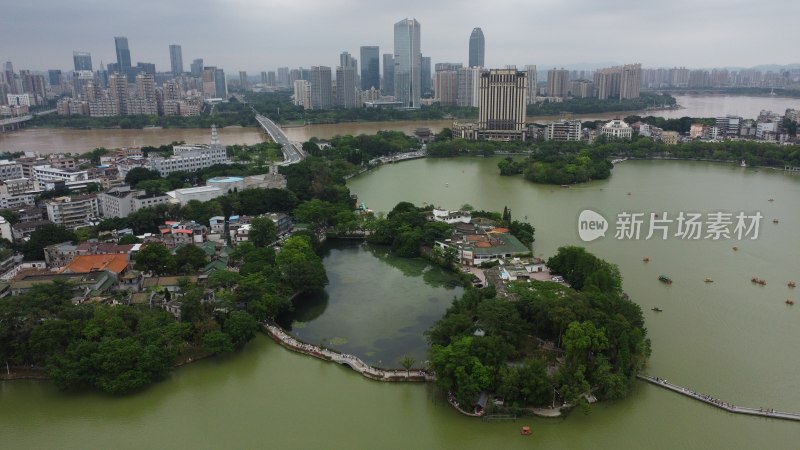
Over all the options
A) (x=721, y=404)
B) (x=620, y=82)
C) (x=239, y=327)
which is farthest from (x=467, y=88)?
(x=721, y=404)

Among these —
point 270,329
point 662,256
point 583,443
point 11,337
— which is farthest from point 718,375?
point 11,337

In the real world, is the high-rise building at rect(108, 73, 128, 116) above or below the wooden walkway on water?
above

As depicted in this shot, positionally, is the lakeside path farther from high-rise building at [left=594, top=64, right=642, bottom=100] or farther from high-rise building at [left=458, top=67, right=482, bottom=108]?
high-rise building at [left=594, top=64, right=642, bottom=100]

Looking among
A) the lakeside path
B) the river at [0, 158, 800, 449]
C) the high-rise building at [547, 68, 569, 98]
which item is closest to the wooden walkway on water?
the river at [0, 158, 800, 449]

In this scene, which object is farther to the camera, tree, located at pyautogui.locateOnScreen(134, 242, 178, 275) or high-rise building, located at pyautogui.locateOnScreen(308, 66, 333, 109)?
high-rise building, located at pyautogui.locateOnScreen(308, 66, 333, 109)

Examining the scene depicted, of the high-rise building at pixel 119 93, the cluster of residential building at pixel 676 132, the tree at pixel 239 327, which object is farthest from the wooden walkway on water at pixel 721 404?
the high-rise building at pixel 119 93

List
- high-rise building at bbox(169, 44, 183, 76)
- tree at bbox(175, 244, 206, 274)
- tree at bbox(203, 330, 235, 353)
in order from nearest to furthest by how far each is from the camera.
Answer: tree at bbox(203, 330, 235, 353)
tree at bbox(175, 244, 206, 274)
high-rise building at bbox(169, 44, 183, 76)

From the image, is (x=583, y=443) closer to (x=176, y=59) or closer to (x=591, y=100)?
(x=591, y=100)
